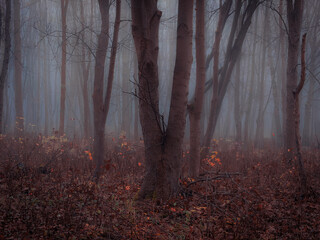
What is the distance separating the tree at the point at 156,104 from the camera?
3.43 meters

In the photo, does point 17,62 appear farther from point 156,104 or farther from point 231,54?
point 156,104

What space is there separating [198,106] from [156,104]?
4.64 feet

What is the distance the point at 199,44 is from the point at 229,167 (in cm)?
334

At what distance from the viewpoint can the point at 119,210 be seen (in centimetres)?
296

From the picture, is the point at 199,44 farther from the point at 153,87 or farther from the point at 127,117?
the point at 127,117

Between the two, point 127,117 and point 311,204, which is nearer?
point 311,204

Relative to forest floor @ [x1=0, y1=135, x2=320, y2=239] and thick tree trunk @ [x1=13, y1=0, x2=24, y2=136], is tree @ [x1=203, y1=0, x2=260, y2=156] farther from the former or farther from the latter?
thick tree trunk @ [x1=13, y1=0, x2=24, y2=136]

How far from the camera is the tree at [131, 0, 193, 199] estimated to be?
3426mm

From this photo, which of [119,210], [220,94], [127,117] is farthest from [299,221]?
[127,117]

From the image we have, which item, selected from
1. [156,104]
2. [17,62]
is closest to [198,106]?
[156,104]

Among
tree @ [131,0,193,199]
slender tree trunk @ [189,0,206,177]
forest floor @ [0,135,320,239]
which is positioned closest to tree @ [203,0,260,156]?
slender tree trunk @ [189,0,206,177]

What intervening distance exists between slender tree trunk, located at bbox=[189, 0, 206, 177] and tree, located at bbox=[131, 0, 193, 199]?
1.12 meters

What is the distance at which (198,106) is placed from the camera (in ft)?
15.3

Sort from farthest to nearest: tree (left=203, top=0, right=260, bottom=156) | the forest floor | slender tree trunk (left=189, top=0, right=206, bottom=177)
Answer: tree (left=203, top=0, right=260, bottom=156), slender tree trunk (left=189, top=0, right=206, bottom=177), the forest floor
